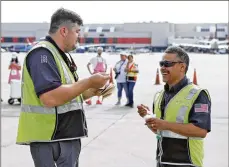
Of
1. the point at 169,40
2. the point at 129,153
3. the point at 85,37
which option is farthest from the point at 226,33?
the point at 129,153

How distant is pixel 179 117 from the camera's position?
10.3ft

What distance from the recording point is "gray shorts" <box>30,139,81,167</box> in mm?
2961

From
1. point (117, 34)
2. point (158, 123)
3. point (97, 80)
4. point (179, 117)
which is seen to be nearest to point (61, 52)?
point (97, 80)

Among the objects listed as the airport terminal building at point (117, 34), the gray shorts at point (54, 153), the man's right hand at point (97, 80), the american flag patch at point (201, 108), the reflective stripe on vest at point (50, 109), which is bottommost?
the airport terminal building at point (117, 34)

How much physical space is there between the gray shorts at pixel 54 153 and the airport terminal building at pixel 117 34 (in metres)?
114

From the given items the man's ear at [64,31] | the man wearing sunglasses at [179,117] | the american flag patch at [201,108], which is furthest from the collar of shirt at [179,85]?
the man's ear at [64,31]

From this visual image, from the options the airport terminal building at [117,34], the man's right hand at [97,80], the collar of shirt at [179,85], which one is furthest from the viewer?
the airport terminal building at [117,34]

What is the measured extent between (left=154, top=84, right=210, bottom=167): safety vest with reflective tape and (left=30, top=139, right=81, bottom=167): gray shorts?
69 cm

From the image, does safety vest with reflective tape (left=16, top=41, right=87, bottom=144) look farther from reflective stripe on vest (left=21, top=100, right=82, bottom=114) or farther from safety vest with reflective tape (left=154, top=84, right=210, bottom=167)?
safety vest with reflective tape (left=154, top=84, right=210, bottom=167)

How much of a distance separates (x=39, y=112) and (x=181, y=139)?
1.01 m

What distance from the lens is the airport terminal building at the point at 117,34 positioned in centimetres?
11988

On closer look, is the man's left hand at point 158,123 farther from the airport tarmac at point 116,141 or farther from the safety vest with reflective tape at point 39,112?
the airport tarmac at point 116,141

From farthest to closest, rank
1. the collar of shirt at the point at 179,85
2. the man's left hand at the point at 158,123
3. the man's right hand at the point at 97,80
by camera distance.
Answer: the collar of shirt at the point at 179,85
the man's left hand at the point at 158,123
the man's right hand at the point at 97,80

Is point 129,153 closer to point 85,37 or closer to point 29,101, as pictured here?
point 29,101
